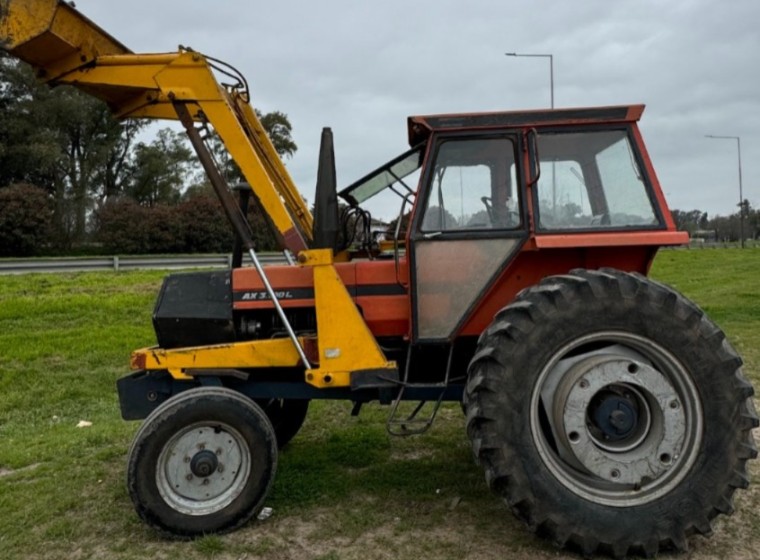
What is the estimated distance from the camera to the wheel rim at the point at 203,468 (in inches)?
156

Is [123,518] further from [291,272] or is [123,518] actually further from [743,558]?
[743,558]

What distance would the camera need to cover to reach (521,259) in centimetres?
423

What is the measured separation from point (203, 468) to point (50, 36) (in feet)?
9.19

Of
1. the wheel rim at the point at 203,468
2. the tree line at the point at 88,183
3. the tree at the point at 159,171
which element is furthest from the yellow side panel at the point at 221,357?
the tree at the point at 159,171

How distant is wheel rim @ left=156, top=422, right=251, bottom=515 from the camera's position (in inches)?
156

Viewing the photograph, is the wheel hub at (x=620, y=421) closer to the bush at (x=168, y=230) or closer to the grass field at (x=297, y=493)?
the grass field at (x=297, y=493)

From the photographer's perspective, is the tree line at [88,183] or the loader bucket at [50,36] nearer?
the loader bucket at [50,36]

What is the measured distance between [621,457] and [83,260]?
54.7ft

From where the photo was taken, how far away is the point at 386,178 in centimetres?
509

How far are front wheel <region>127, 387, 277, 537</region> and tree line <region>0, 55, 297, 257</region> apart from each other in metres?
15.2

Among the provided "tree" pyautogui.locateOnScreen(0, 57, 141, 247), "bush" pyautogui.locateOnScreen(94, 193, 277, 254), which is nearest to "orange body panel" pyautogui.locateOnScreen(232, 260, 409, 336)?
"bush" pyautogui.locateOnScreen(94, 193, 277, 254)

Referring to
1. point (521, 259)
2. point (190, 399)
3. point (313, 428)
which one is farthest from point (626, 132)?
point (313, 428)

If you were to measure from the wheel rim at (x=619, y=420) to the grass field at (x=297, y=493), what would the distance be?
1.47ft

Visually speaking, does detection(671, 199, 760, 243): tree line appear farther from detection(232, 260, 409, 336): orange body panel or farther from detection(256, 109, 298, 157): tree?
detection(232, 260, 409, 336): orange body panel
